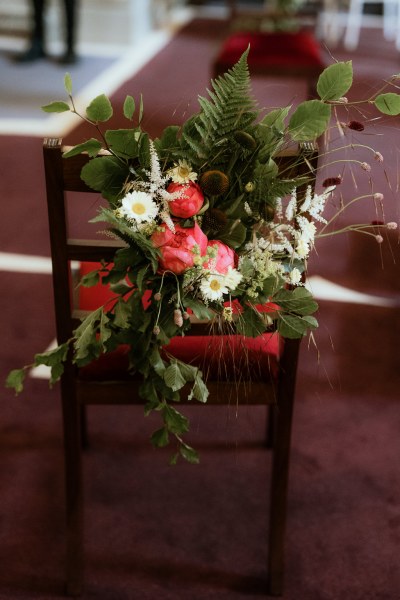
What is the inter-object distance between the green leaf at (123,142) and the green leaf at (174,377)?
0.33 meters

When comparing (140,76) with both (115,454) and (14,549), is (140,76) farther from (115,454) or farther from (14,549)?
(14,549)

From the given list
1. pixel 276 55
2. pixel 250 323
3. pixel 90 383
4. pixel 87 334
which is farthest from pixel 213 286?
pixel 276 55

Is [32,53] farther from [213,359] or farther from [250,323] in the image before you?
[250,323]

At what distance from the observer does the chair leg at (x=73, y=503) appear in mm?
1493

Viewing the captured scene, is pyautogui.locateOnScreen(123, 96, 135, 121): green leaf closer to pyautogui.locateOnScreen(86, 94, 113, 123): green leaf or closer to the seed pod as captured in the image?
pyautogui.locateOnScreen(86, 94, 113, 123): green leaf

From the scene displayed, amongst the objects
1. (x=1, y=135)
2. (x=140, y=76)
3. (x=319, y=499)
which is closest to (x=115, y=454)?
(x=319, y=499)

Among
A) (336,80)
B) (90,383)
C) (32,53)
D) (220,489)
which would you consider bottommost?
(220,489)

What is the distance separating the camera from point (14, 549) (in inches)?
65.9

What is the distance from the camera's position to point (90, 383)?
4.75 ft

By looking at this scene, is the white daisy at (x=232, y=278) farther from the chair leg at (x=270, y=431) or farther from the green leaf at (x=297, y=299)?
the chair leg at (x=270, y=431)

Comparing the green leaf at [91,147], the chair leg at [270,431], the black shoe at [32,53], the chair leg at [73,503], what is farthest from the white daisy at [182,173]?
the black shoe at [32,53]

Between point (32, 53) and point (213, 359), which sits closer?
point (213, 359)

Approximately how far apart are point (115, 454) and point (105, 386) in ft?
1.79

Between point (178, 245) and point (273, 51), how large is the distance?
8.72 ft
